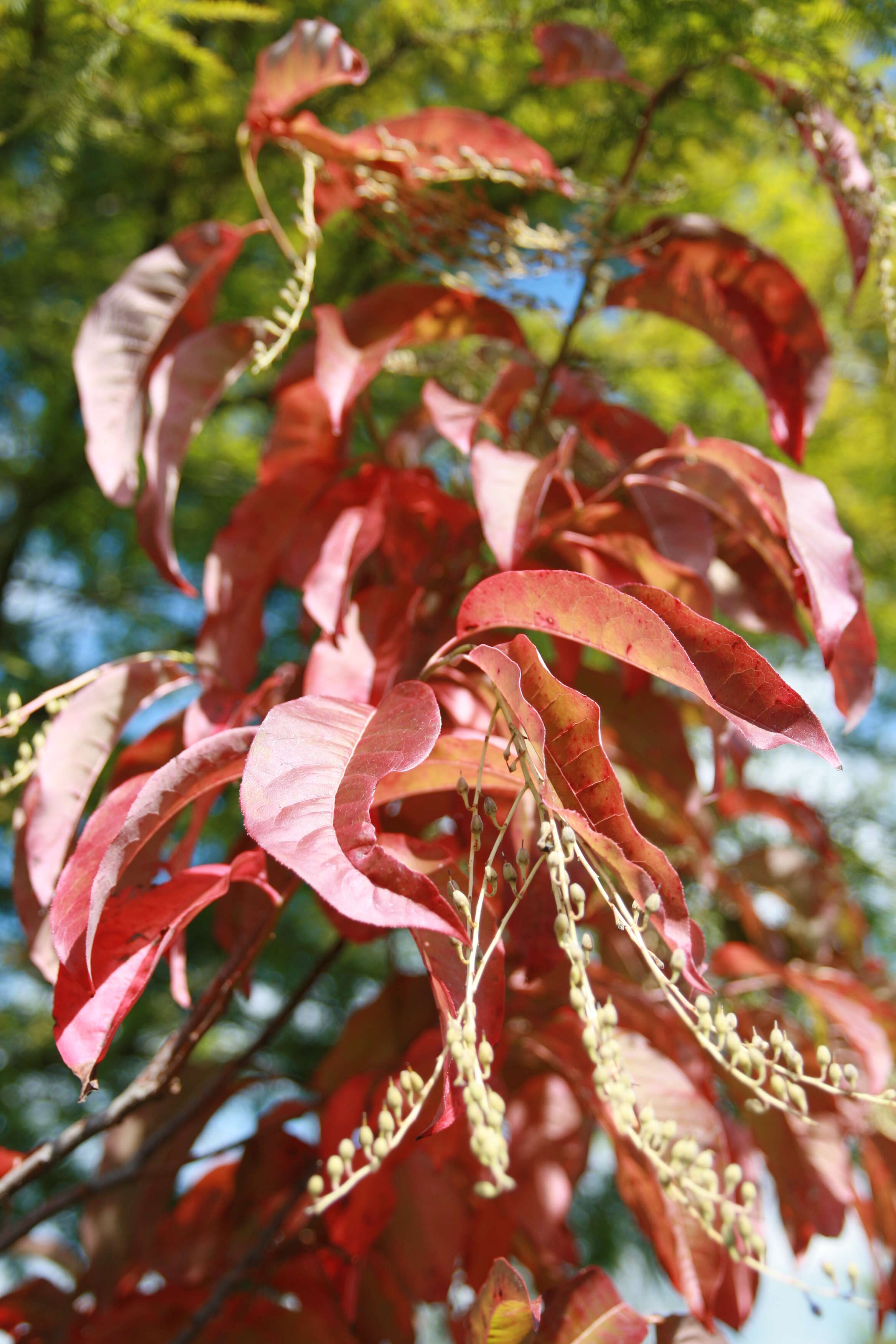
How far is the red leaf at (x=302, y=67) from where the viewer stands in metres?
0.86

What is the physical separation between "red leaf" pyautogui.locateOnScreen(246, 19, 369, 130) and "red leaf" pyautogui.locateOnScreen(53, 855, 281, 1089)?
678 mm

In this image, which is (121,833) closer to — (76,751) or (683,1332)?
(76,751)

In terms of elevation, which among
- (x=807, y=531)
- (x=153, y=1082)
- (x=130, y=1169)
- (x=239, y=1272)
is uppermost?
(x=807, y=531)

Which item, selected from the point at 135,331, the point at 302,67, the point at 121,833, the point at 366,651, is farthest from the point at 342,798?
the point at 302,67

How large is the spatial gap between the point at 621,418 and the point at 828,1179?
0.80 meters

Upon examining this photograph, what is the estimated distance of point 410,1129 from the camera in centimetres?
63

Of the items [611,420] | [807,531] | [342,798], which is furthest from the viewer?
[611,420]

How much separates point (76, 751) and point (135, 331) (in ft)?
1.30

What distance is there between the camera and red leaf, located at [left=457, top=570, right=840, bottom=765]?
541mm

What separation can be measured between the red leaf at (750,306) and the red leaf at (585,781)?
0.49 meters

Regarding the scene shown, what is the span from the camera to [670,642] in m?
0.54

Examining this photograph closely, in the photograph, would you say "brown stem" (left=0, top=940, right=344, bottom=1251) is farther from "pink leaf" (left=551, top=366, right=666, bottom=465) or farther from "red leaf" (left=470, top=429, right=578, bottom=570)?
"pink leaf" (left=551, top=366, right=666, bottom=465)

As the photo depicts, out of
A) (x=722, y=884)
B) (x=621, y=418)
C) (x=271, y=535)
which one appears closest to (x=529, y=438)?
(x=621, y=418)

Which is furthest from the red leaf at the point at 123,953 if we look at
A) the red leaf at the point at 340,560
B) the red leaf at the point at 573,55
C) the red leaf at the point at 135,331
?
the red leaf at the point at 573,55
